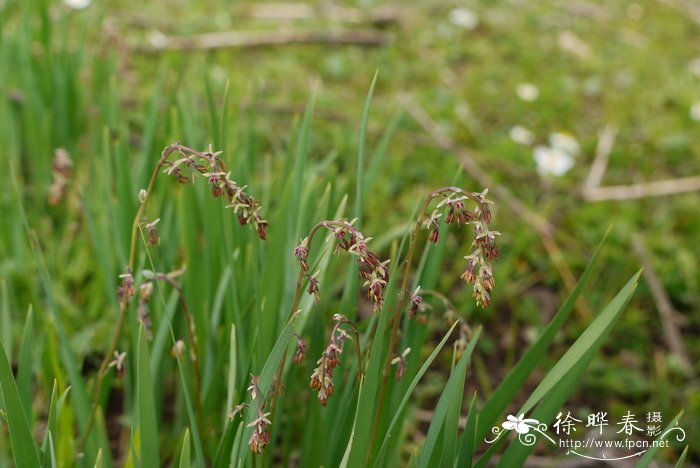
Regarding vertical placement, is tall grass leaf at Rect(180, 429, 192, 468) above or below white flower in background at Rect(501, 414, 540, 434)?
above

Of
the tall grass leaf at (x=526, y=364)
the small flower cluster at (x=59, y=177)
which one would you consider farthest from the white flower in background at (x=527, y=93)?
the tall grass leaf at (x=526, y=364)

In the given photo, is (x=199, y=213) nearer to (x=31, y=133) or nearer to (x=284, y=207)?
(x=284, y=207)

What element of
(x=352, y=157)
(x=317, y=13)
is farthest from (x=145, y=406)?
(x=317, y=13)

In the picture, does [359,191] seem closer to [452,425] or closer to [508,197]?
[452,425]

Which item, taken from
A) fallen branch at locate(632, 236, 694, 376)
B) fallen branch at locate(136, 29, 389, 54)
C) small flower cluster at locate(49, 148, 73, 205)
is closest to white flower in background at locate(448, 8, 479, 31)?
fallen branch at locate(136, 29, 389, 54)

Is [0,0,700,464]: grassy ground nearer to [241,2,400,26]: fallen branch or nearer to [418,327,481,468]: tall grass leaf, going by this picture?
[241,2,400,26]: fallen branch

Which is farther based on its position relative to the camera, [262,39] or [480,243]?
[262,39]
